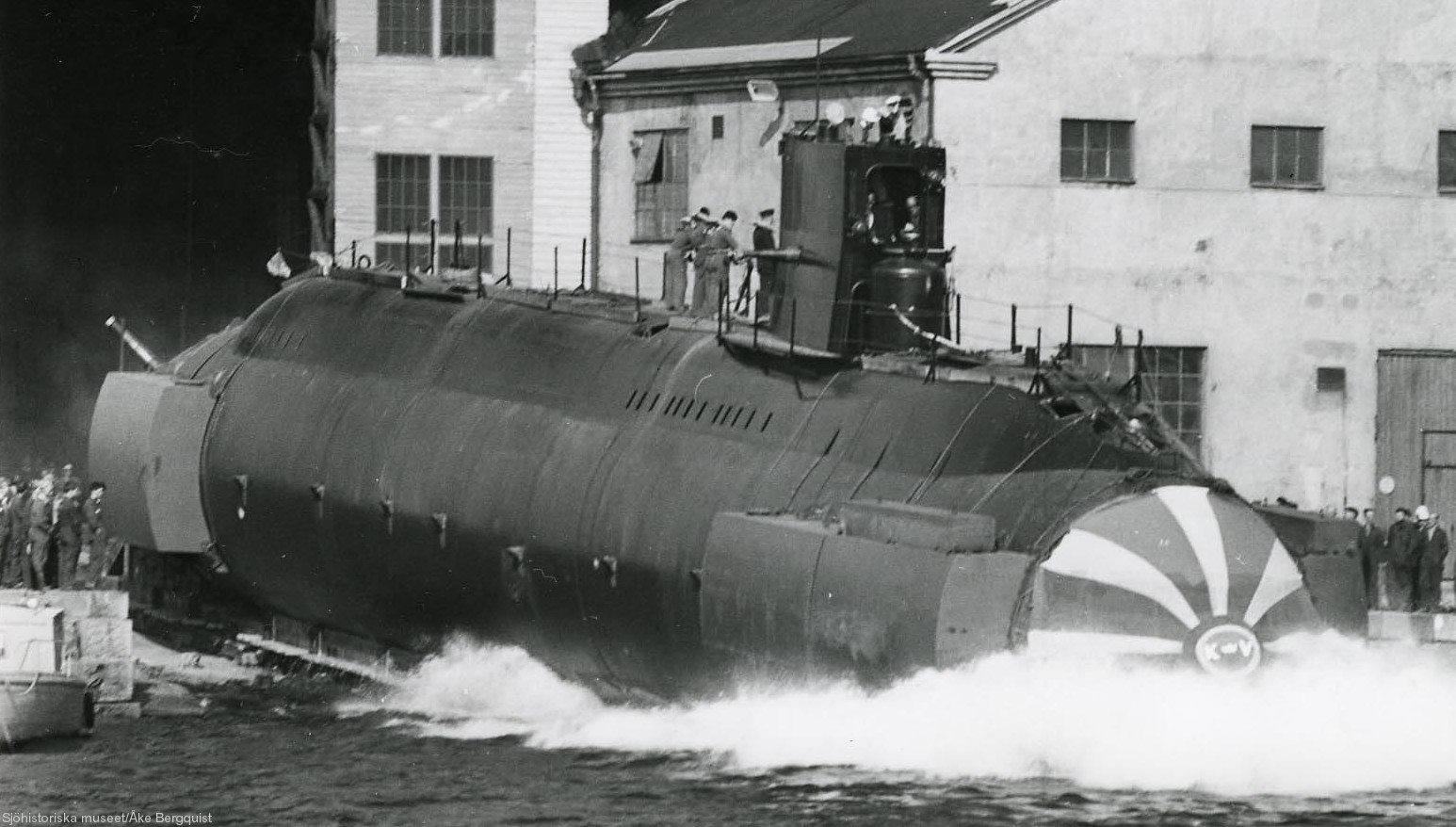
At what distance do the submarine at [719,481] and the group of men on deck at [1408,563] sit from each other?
39.8ft

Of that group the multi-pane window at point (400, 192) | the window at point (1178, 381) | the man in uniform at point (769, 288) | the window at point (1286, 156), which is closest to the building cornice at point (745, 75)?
the multi-pane window at point (400, 192)

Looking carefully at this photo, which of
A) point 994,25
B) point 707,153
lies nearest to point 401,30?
point 707,153

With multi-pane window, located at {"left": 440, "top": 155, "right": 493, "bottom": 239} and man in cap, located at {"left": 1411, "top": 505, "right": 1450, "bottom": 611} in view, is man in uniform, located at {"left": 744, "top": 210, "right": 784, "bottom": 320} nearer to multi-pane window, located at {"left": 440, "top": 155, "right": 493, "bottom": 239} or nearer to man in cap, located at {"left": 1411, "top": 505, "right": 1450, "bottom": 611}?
man in cap, located at {"left": 1411, "top": 505, "right": 1450, "bottom": 611}

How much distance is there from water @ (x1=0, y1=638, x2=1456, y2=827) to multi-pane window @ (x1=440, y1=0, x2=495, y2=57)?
25.0 meters

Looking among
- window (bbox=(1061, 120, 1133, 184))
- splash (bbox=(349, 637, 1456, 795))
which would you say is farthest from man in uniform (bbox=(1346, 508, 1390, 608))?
splash (bbox=(349, 637, 1456, 795))

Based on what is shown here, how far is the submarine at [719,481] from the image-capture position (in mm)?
25906

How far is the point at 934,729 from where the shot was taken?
25.8m

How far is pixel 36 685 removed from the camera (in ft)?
100

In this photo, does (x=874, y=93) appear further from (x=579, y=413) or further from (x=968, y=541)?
(x=968, y=541)

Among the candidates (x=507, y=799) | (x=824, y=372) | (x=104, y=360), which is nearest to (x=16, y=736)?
(x=507, y=799)

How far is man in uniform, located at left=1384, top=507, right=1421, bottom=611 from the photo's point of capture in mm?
40781

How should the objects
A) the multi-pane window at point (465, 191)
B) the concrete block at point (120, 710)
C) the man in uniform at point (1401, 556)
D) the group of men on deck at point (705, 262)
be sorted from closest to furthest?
the concrete block at point (120, 710), the group of men on deck at point (705, 262), the man in uniform at point (1401, 556), the multi-pane window at point (465, 191)

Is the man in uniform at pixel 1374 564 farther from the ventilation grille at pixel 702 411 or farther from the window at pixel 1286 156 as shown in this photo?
the ventilation grille at pixel 702 411

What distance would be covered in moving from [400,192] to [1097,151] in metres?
13.5
